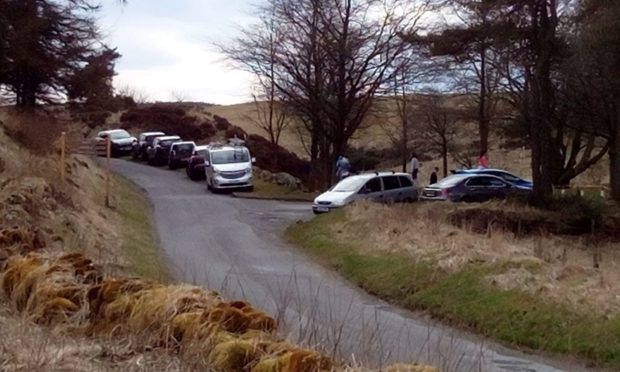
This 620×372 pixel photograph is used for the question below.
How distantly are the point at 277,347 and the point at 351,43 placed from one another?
37144 mm

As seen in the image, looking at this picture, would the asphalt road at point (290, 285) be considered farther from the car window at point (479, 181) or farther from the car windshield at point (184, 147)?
the car windshield at point (184, 147)

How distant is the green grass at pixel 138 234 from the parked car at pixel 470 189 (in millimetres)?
10467

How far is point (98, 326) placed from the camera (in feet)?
29.7

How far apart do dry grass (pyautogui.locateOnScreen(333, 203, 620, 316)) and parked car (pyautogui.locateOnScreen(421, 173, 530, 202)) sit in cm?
524

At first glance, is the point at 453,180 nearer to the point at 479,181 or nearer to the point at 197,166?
the point at 479,181

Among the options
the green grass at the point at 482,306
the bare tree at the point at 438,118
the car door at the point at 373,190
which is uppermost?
the bare tree at the point at 438,118

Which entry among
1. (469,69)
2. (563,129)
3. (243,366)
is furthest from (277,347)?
(469,69)

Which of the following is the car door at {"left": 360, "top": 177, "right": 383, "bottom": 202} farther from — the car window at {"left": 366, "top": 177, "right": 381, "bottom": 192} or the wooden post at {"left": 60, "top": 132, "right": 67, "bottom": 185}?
the wooden post at {"left": 60, "top": 132, "right": 67, "bottom": 185}

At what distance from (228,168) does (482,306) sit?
28557 millimetres

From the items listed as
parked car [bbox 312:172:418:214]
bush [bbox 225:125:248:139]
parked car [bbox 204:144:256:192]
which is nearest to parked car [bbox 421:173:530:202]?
parked car [bbox 312:172:418:214]

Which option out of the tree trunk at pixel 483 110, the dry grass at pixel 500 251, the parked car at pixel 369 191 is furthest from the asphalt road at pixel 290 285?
the tree trunk at pixel 483 110

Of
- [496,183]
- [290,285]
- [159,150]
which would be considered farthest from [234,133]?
[290,285]

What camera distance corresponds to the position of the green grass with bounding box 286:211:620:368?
15.2 m

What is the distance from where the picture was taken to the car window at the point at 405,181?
36312mm
